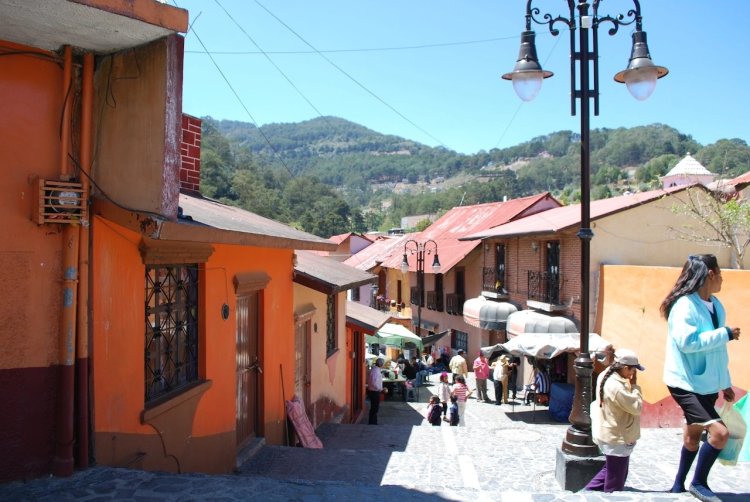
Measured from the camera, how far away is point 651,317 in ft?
42.9

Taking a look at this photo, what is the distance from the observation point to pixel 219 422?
6281 millimetres

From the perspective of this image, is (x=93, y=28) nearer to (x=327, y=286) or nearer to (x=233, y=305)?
(x=233, y=305)

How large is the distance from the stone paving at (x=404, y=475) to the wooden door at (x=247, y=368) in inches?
15.5

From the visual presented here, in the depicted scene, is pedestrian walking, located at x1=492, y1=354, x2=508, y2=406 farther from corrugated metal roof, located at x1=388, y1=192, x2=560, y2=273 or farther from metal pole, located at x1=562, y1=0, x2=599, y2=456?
metal pole, located at x1=562, y1=0, x2=599, y2=456

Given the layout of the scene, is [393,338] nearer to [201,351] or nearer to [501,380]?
[501,380]

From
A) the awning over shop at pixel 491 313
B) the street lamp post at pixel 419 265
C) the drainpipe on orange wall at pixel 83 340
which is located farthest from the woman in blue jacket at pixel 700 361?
the street lamp post at pixel 419 265

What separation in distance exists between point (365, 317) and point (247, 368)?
A: 799 centimetres

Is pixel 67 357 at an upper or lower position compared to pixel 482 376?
upper

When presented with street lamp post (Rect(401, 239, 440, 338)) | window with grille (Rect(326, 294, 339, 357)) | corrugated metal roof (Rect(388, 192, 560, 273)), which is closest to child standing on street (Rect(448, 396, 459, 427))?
window with grille (Rect(326, 294, 339, 357))

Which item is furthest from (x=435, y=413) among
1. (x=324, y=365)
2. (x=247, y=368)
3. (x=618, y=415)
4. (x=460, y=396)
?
(x=618, y=415)

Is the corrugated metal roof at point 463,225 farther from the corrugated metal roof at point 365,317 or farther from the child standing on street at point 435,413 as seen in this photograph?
the child standing on street at point 435,413

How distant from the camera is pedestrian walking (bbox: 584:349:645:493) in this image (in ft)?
15.3

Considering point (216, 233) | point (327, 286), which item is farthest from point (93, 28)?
point (327, 286)

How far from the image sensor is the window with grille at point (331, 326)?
12461 millimetres
